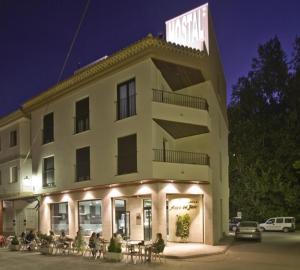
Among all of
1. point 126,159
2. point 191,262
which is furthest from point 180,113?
point 191,262

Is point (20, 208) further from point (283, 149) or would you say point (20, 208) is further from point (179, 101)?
point (283, 149)

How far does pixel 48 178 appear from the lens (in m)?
32.1

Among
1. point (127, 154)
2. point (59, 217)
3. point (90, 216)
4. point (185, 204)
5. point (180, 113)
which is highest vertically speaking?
point (180, 113)

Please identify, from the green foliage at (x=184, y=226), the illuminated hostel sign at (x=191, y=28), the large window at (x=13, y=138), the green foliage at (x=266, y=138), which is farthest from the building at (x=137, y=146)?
the green foliage at (x=266, y=138)

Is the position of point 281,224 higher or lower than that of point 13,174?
lower

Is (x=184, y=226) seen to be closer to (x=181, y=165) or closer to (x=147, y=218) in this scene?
(x=147, y=218)

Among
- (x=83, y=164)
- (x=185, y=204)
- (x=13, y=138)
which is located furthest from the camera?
(x=13, y=138)

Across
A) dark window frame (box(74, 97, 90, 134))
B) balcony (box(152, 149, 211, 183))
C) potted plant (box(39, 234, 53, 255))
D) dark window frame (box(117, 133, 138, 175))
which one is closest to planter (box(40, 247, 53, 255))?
potted plant (box(39, 234, 53, 255))

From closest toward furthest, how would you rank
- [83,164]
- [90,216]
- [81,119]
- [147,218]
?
1. [147,218]
2. [90,216]
3. [83,164]
4. [81,119]

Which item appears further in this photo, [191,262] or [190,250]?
[190,250]

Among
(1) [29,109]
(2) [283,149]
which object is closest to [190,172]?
(1) [29,109]

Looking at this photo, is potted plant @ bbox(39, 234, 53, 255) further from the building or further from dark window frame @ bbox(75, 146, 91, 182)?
dark window frame @ bbox(75, 146, 91, 182)

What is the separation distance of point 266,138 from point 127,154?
29275mm

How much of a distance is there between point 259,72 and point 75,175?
34078 millimetres
